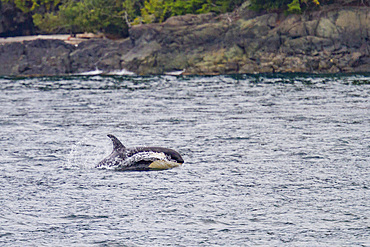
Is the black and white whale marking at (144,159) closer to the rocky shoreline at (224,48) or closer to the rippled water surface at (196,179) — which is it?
the rippled water surface at (196,179)

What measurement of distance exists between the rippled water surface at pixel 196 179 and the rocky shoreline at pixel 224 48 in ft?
95.0

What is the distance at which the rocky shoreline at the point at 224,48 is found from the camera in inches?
2443

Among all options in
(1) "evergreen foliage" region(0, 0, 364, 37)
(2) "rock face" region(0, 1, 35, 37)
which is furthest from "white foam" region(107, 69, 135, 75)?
(2) "rock face" region(0, 1, 35, 37)

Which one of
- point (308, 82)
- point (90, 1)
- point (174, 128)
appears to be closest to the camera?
point (174, 128)

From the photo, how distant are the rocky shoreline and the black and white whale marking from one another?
149 feet

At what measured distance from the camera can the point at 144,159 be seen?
1736cm

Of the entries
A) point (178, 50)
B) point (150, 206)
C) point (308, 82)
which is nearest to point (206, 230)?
point (150, 206)

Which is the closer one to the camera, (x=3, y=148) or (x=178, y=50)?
(x=3, y=148)

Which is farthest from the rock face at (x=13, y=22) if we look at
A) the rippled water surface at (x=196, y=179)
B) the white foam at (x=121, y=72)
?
the rippled water surface at (x=196, y=179)

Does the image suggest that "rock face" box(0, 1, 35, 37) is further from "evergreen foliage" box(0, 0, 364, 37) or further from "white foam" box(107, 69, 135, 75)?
"white foam" box(107, 69, 135, 75)

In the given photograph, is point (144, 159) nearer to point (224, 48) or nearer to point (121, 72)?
point (224, 48)

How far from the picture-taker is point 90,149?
21391 mm

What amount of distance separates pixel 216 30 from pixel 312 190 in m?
54.2

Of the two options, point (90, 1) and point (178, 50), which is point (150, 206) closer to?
point (178, 50)
